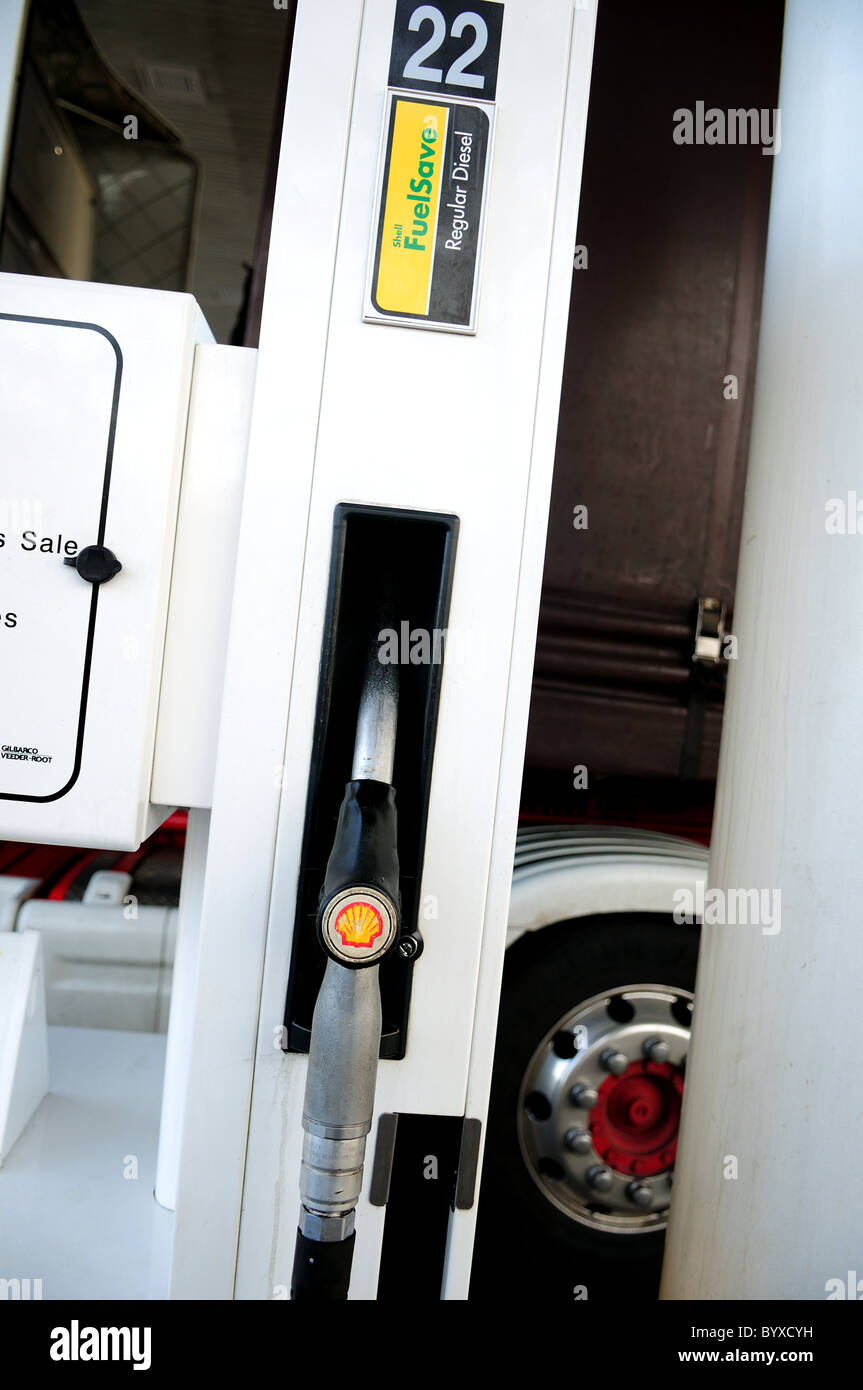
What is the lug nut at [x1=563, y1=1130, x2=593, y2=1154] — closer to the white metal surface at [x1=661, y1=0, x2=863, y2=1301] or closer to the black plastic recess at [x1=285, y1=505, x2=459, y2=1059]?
the white metal surface at [x1=661, y1=0, x2=863, y2=1301]

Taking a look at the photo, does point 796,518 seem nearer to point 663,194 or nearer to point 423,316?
point 423,316

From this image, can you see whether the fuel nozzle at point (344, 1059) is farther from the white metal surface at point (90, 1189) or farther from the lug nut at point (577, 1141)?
the lug nut at point (577, 1141)

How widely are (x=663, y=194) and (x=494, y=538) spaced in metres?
2.11

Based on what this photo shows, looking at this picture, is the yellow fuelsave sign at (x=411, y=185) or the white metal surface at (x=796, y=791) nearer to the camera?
the yellow fuelsave sign at (x=411, y=185)

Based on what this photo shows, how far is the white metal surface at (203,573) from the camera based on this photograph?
91 centimetres

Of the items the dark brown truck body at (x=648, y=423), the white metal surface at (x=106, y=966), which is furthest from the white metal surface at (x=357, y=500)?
the dark brown truck body at (x=648, y=423)

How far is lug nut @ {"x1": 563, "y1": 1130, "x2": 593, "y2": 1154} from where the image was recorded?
1765 mm

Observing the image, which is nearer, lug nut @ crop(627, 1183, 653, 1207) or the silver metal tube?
the silver metal tube

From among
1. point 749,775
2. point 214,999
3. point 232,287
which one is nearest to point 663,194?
point 749,775

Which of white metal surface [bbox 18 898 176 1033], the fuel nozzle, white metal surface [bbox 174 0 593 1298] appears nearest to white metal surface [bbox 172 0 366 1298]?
white metal surface [bbox 174 0 593 1298]

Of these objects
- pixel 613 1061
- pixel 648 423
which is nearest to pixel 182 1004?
pixel 613 1061

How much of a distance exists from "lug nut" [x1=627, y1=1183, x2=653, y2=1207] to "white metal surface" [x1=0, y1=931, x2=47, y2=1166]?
3.49 feet

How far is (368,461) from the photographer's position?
865 millimetres

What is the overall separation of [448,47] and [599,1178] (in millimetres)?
1742
